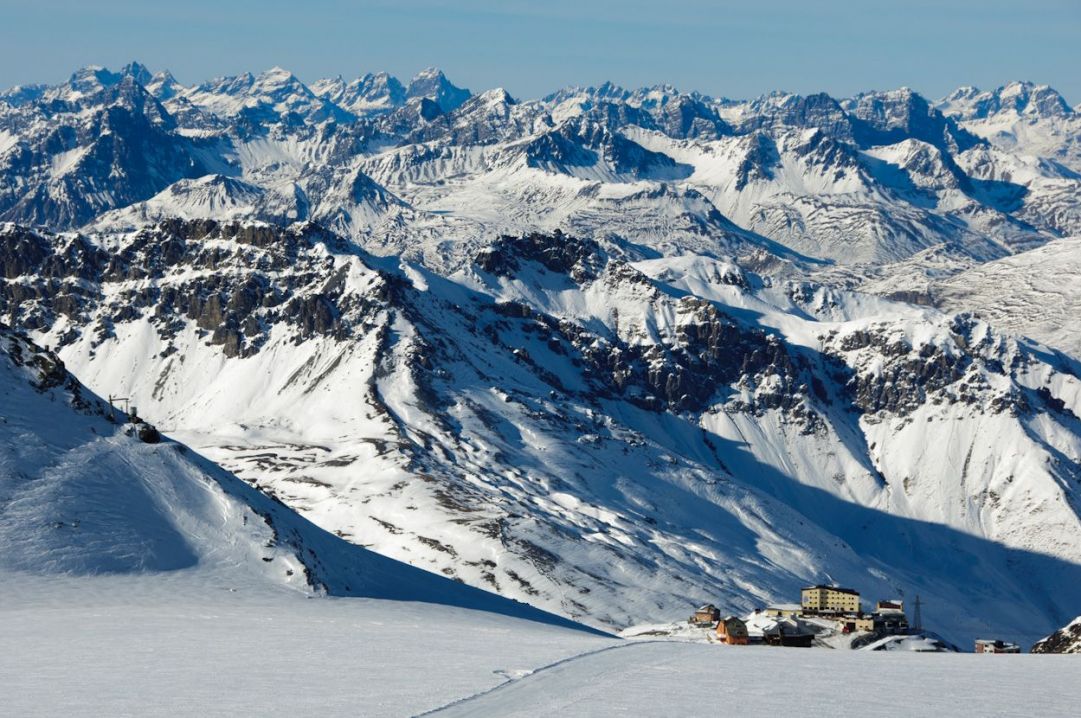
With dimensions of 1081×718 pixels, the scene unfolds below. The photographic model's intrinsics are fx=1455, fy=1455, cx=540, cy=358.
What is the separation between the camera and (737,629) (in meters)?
124

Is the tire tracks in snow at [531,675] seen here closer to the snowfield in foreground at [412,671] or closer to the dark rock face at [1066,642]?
the snowfield in foreground at [412,671]

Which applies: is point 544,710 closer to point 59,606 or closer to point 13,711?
point 13,711

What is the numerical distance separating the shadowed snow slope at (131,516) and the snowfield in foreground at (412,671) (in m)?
9.60

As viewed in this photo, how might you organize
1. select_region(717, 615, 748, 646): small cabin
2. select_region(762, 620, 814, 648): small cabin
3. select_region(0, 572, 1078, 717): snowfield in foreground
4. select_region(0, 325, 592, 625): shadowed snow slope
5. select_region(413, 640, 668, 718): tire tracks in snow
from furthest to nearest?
1. select_region(0, 325, 592, 625): shadowed snow slope
2. select_region(762, 620, 814, 648): small cabin
3. select_region(717, 615, 748, 646): small cabin
4. select_region(0, 572, 1078, 717): snowfield in foreground
5. select_region(413, 640, 668, 718): tire tracks in snow

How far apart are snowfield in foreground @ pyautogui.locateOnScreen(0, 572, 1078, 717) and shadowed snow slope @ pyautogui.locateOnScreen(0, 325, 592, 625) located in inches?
378

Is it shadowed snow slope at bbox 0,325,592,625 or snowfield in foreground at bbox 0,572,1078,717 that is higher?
shadowed snow slope at bbox 0,325,592,625

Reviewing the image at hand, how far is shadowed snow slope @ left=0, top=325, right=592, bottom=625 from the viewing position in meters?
131

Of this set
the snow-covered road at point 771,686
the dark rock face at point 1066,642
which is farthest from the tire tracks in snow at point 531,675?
the dark rock face at point 1066,642

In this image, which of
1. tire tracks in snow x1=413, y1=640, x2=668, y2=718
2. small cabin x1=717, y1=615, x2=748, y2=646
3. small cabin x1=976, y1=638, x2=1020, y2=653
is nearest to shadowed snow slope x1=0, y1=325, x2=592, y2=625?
small cabin x1=717, y1=615, x2=748, y2=646

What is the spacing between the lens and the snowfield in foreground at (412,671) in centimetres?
7419

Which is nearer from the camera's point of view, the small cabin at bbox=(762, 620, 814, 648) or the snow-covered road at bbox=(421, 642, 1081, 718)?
the snow-covered road at bbox=(421, 642, 1081, 718)

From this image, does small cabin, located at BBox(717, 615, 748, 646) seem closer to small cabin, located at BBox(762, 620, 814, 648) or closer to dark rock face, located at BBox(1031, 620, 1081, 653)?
small cabin, located at BBox(762, 620, 814, 648)

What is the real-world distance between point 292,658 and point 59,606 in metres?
35.7

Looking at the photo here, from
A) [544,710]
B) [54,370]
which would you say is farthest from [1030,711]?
[54,370]
